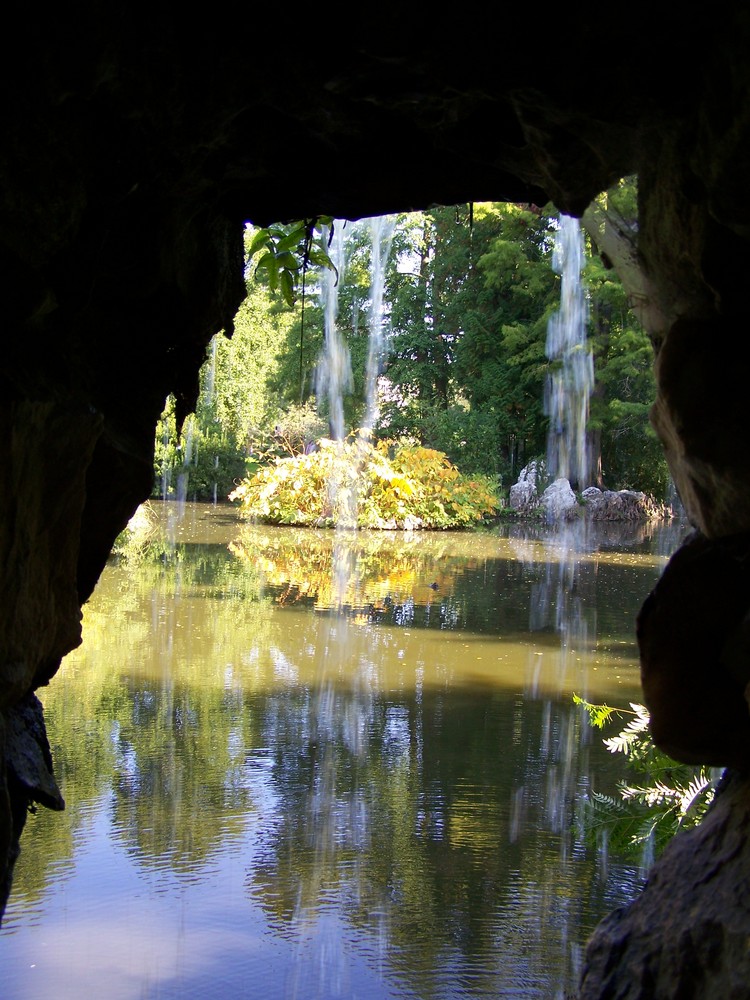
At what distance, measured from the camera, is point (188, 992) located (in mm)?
3879

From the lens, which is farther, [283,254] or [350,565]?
[350,565]

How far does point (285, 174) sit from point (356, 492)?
20.2 metres

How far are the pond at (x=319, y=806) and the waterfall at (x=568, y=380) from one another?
61.6 feet

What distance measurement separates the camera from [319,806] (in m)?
5.73

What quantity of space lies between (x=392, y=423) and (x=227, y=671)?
2475cm

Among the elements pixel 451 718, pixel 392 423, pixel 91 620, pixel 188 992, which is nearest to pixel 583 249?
pixel 392 423

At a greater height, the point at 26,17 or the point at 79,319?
the point at 26,17

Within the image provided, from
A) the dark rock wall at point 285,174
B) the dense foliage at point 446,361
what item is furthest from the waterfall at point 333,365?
the dark rock wall at point 285,174

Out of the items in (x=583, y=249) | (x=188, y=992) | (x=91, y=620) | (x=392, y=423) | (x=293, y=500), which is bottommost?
(x=188, y=992)

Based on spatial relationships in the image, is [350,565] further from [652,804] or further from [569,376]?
[569,376]

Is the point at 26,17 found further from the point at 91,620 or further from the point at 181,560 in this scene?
the point at 181,560

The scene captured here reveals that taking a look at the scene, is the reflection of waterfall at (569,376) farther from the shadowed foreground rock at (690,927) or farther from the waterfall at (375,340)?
the shadowed foreground rock at (690,927)

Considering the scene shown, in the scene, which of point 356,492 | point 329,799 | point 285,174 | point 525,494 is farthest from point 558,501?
point 285,174

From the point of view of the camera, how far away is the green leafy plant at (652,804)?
4.28 m
